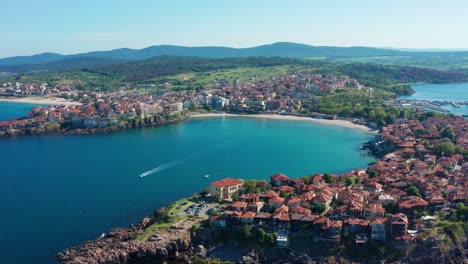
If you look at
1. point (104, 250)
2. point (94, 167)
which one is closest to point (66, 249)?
point (104, 250)

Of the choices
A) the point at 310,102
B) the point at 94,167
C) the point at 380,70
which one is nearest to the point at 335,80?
the point at 310,102

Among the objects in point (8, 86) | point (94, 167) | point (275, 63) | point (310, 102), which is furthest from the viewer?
point (275, 63)

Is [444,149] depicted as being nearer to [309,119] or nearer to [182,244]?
[182,244]

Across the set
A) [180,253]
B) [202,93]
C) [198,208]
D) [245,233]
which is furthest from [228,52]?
[180,253]

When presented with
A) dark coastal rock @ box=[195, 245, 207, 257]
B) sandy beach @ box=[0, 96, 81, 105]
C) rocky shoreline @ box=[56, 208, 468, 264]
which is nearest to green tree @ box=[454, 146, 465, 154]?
rocky shoreline @ box=[56, 208, 468, 264]

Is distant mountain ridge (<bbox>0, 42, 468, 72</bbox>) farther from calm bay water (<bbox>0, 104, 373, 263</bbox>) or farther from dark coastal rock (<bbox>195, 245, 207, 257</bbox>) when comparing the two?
dark coastal rock (<bbox>195, 245, 207, 257</bbox>)

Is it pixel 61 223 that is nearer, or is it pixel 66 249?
pixel 66 249

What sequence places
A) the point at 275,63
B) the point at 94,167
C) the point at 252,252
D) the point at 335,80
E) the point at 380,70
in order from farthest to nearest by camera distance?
the point at 275,63 < the point at 380,70 < the point at 335,80 < the point at 94,167 < the point at 252,252

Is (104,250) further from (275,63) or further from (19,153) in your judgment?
(275,63)
